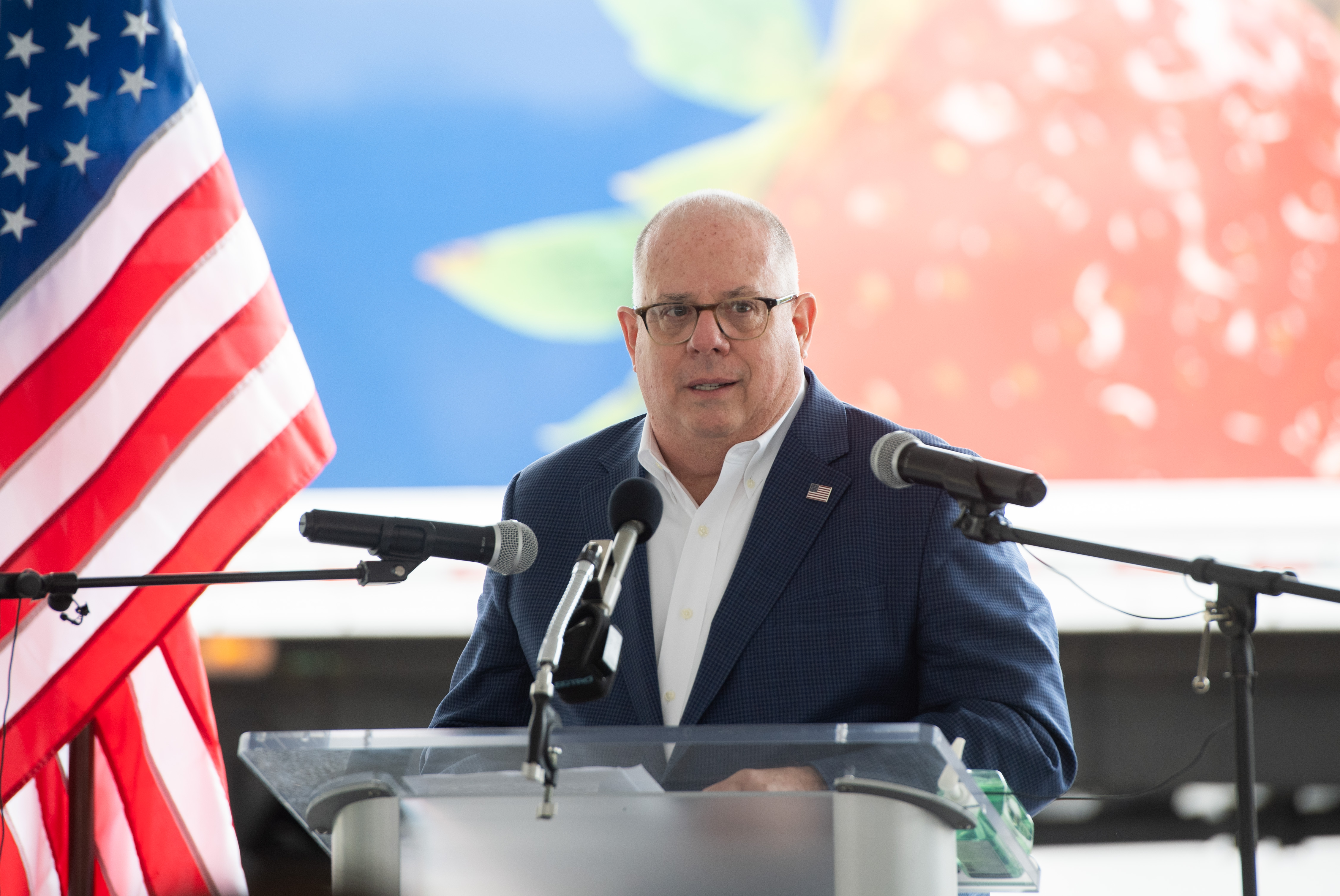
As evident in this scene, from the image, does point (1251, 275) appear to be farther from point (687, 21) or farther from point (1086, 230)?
point (687, 21)

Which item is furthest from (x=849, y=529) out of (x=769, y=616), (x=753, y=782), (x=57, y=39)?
(x=57, y=39)

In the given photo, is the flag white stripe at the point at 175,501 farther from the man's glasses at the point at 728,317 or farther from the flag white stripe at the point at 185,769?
the man's glasses at the point at 728,317

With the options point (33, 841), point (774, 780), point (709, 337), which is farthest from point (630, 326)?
point (33, 841)

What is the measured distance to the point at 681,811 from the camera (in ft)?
4.52

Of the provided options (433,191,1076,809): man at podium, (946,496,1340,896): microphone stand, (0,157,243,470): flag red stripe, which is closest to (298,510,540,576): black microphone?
(433,191,1076,809): man at podium

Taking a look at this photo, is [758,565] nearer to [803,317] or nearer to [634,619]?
[634,619]

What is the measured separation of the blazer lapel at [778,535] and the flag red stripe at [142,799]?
54.8 inches

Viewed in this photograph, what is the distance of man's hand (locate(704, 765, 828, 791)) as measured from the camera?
1.39m

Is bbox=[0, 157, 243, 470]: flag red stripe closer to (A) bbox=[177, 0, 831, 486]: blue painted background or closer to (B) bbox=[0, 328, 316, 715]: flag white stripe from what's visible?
(B) bbox=[0, 328, 316, 715]: flag white stripe

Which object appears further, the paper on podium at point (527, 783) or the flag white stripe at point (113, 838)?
the flag white stripe at point (113, 838)

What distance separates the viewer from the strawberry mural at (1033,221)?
3643 millimetres

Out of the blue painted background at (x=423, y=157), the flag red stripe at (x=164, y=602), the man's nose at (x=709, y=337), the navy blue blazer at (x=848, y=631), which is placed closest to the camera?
the navy blue blazer at (x=848, y=631)

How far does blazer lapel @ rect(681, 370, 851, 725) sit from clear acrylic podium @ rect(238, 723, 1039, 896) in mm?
863

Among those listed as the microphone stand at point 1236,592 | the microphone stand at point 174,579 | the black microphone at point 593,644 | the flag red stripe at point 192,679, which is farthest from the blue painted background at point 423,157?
the black microphone at point 593,644
